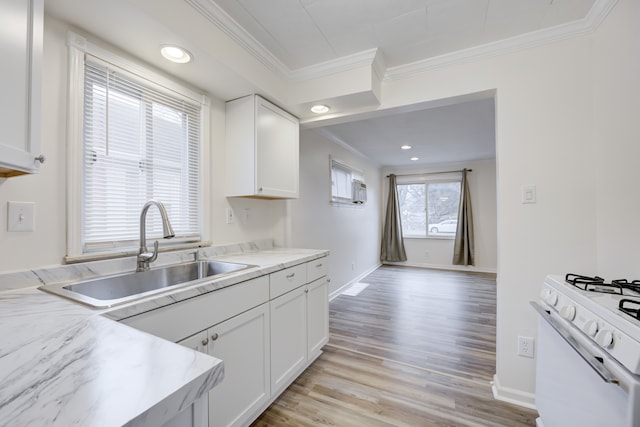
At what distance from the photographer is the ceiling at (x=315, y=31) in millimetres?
1331

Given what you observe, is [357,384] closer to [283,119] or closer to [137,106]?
[283,119]

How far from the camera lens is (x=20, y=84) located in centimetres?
83

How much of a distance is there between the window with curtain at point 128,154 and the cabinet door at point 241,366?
73 cm

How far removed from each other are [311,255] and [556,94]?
74.4 inches

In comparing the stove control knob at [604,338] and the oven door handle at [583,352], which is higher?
the stove control knob at [604,338]

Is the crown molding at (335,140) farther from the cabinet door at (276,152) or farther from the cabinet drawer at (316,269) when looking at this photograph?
the cabinet drawer at (316,269)

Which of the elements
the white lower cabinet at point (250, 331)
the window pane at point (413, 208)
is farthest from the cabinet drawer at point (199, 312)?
the window pane at point (413, 208)

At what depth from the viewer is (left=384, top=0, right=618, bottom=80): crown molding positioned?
155cm

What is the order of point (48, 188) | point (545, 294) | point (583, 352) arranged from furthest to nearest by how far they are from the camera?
point (545, 294), point (48, 188), point (583, 352)

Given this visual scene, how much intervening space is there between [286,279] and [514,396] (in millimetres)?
1634

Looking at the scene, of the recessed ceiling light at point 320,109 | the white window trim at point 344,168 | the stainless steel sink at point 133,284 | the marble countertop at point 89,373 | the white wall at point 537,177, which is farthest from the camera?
the white window trim at point 344,168

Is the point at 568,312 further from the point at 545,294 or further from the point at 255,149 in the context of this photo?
the point at 255,149

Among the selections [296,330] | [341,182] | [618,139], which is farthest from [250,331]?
[341,182]

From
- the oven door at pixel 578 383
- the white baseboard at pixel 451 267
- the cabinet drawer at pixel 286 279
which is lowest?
the white baseboard at pixel 451 267
